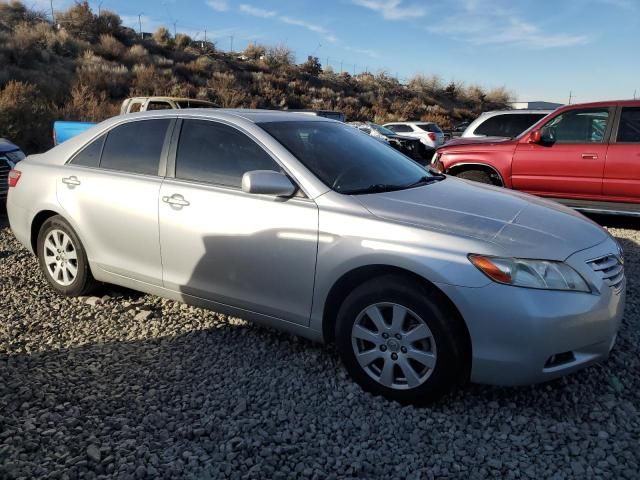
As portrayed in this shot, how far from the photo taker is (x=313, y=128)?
399 cm

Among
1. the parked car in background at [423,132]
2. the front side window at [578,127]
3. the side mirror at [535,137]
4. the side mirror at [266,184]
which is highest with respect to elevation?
the front side window at [578,127]

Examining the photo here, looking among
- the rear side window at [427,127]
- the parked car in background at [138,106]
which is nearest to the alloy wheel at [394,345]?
the parked car in background at [138,106]

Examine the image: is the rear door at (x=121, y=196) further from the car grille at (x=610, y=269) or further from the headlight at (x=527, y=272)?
the car grille at (x=610, y=269)

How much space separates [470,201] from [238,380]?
1853mm

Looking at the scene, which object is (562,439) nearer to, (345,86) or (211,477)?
(211,477)

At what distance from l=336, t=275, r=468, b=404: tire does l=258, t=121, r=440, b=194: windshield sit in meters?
0.76

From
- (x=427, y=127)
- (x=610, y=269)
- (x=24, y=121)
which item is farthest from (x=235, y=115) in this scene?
(x=427, y=127)

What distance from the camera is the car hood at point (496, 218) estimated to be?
287 centimetres

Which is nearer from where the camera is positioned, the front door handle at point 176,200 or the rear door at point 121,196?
the front door handle at point 176,200

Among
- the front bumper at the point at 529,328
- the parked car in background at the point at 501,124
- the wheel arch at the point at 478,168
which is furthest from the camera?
the parked car in background at the point at 501,124

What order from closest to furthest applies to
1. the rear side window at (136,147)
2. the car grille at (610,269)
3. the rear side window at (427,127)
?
the car grille at (610,269), the rear side window at (136,147), the rear side window at (427,127)

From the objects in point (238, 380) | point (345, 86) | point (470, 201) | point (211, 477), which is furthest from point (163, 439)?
point (345, 86)

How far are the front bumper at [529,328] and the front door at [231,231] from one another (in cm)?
96

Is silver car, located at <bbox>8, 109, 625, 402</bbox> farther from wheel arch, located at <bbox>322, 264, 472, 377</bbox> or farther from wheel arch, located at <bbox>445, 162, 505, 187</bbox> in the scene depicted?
wheel arch, located at <bbox>445, 162, 505, 187</bbox>
